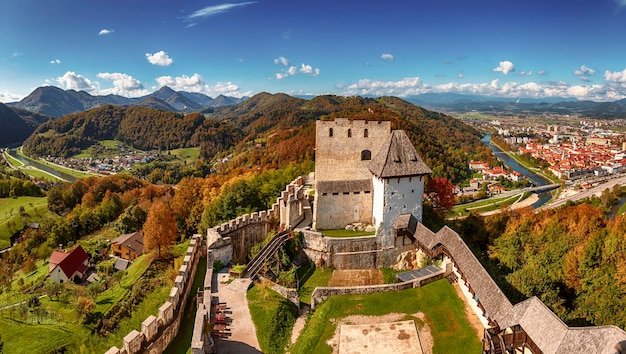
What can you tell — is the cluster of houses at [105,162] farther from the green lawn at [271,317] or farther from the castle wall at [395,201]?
the green lawn at [271,317]

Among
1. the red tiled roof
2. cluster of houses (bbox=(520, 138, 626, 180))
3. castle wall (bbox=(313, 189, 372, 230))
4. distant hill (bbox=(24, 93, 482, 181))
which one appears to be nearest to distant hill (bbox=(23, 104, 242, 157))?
distant hill (bbox=(24, 93, 482, 181))

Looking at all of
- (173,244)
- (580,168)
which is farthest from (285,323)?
(580,168)

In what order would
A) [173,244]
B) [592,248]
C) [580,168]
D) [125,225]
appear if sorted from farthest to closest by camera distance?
[580,168]
[125,225]
[173,244]
[592,248]

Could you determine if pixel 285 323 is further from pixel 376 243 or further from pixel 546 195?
pixel 546 195

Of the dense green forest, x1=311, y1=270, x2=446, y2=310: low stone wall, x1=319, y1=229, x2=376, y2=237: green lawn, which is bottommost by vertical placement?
the dense green forest

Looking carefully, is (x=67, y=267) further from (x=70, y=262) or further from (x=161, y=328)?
(x=161, y=328)

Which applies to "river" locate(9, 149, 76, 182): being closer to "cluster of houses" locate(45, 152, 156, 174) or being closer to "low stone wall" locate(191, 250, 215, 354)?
"cluster of houses" locate(45, 152, 156, 174)
